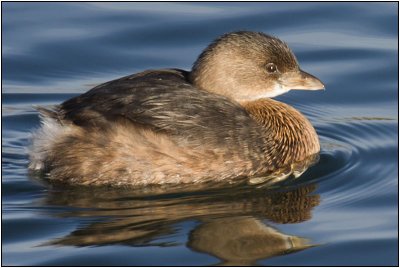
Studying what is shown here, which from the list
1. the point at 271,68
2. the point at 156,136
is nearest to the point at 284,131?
the point at 271,68

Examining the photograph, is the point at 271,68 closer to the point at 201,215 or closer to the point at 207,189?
the point at 207,189

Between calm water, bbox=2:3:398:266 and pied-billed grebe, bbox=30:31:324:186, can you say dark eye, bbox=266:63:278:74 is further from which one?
calm water, bbox=2:3:398:266

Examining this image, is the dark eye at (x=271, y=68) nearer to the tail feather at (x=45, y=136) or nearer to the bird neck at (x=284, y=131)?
the bird neck at (x=284, y=131)

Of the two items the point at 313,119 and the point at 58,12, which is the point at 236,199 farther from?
the point at 58,12

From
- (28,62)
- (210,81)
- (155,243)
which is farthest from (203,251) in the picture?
(28,62)

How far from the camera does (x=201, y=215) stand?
8359 millimetres

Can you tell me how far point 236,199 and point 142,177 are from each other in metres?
0.72

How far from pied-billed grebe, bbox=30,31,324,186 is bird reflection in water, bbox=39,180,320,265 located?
0.15m

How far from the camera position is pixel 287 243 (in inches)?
316

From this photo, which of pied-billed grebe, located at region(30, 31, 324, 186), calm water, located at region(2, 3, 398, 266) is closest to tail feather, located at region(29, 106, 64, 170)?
pied-billed grebe, located at region(30, 31, 324, 186)

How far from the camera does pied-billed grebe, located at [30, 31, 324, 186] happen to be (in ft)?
29.1

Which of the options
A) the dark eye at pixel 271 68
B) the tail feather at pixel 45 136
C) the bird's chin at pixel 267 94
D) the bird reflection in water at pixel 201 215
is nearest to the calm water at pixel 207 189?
the bird reflection in water at pixel 201 215

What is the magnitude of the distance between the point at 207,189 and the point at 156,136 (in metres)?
0.56

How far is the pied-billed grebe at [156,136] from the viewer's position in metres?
8.86
